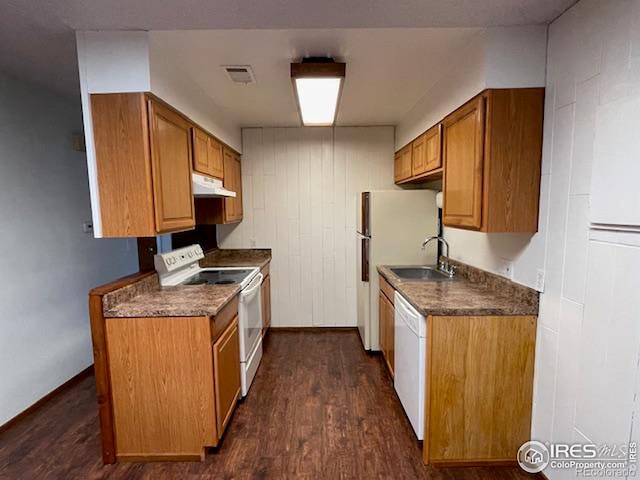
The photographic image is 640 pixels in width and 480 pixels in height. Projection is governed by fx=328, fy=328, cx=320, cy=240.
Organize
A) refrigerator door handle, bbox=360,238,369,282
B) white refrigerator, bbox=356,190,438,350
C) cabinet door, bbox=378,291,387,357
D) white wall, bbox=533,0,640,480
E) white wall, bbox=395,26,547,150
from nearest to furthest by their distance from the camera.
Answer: white wall, bbox=533,0,640,480 → white wall, bbox=395,26,547,150 → cabinet door, bbox=378,291,387,357 → white refrigerator, bbox=356,190,438,350 → refrigerator door handle, bbox=360,238,369,282

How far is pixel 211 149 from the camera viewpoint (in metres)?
2.83

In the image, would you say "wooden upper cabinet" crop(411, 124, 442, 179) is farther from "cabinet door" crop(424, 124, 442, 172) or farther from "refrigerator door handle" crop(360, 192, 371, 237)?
"refrigerator door handle" crop(360, 192, 371, 237)

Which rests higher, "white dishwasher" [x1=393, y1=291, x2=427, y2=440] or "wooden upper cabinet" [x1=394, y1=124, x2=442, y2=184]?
"wooden upper cabinet" [x1=394, y1=124, x2=442, y2=184]

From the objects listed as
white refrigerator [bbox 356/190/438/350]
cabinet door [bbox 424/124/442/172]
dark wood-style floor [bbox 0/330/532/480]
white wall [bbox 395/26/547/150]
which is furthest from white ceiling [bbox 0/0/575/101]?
dark wood-style floor [bbox 0/330/532/480]

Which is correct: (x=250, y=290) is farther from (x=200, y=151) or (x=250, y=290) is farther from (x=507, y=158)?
(x=507, y=158)

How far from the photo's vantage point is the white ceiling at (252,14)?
1.47 metres

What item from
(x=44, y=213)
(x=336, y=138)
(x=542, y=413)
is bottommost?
(x=542, y=413)

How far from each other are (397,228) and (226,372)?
77.5 inches

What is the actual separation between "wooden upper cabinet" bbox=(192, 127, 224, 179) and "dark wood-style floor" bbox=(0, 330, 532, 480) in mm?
1852

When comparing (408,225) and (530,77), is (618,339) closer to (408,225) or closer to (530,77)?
(530,77)

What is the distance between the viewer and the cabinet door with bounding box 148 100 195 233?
1.88 metres

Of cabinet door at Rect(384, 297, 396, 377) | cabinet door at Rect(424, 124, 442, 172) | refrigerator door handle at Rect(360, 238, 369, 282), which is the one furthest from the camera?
refrigerator door handle at Rect(360, 238, 369, 282)

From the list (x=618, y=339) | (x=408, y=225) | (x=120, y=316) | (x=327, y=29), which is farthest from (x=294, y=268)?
(x=618, y=339)

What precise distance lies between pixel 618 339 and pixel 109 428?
2.57 m
